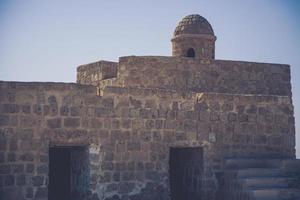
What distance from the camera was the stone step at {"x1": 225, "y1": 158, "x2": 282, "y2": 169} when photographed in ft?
30.4

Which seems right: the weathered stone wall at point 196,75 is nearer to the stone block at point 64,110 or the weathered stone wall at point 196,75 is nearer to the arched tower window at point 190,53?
the arched tower window at point 190,53

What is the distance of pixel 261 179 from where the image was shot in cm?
859

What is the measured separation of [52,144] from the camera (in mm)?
7863

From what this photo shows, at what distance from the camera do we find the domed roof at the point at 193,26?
16.1 m

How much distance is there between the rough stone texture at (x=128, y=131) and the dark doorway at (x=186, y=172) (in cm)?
22

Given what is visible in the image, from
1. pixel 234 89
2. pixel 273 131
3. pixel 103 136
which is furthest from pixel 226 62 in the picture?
pixel 103 136

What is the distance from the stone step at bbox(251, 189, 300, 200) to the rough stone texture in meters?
1.23

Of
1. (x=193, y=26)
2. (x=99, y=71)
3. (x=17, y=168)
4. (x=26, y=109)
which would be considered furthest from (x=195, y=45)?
(x=17, y=168)

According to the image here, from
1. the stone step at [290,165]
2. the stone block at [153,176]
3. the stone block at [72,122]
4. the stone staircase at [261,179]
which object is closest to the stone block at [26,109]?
the stone block at [72,122]

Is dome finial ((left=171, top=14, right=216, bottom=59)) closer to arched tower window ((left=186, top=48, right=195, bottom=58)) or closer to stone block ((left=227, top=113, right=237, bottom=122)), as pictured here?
arched tower window ((left=186, top=48, right=195, bottom=58))

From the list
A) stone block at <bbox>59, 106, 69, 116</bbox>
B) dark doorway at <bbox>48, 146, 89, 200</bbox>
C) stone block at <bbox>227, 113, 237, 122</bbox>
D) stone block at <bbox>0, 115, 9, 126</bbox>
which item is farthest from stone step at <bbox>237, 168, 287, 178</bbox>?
stone block at <bbox>0, 115, 9, 126</bbox>

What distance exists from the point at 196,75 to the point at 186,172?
4.29m

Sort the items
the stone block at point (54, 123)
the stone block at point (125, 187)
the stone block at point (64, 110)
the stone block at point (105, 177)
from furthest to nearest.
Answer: the stone block at point (125, 187) < the stone block at point (105, 177) < the stone block at point (64, 110) < the stone block at point (54, 123)

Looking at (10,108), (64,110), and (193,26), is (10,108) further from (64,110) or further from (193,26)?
(193,26)
